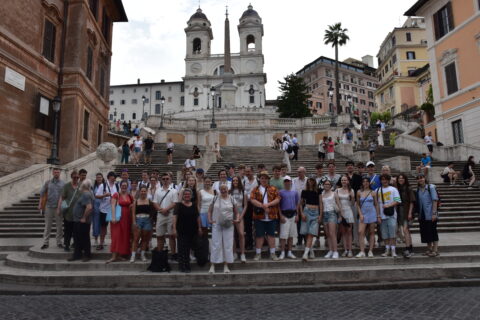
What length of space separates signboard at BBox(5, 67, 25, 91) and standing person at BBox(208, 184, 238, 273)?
13804mm

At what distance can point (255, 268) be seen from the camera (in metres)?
7.22

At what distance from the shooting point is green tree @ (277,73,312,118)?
53062 mm

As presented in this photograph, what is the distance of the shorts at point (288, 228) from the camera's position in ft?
24.4

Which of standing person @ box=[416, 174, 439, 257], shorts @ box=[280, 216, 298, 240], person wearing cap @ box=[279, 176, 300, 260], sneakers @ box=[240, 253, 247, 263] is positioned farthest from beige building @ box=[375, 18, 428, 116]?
sneakers @ box=[240, 253, 247, 263]

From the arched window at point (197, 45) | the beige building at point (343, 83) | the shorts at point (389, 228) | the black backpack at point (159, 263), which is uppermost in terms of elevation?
the arched window at point (197, 45)

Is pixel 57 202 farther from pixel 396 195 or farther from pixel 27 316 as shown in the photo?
pixel 396 195

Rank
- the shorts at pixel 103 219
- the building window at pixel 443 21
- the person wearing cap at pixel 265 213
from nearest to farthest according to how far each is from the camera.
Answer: the person wearing cap at pixel 265 213 → the shorts at pixel 103 219 → the building window at pixel 443 21

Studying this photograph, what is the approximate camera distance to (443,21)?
2506 centimetres

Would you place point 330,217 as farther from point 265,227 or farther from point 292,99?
point 292,99

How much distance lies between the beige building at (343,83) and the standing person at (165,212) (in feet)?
292

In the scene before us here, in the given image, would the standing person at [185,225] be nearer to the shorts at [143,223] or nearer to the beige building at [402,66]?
the shorts at [143,223]

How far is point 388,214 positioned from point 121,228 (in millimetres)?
5866

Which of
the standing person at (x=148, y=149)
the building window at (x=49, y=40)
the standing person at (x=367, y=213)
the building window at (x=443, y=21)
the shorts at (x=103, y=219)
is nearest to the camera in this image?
the standing person at (x=367, y=213)

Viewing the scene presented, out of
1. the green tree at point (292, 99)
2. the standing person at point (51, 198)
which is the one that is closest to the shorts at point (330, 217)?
the standing person at point (51, 198)
